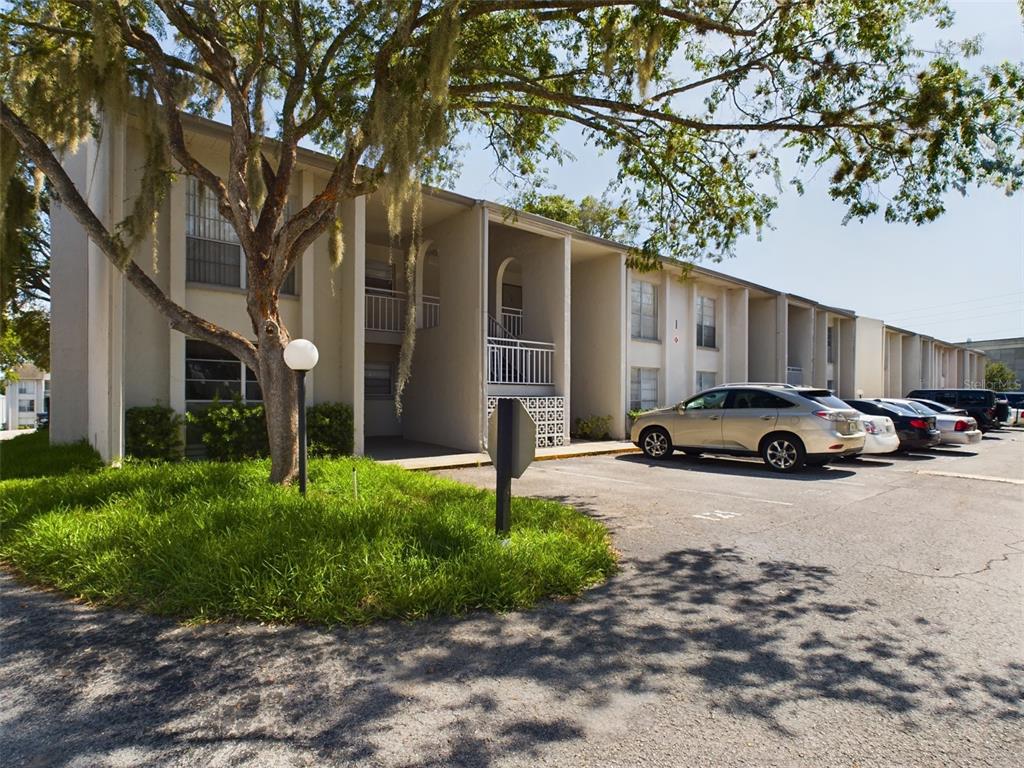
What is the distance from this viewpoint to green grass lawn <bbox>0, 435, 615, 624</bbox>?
3867 millimetres

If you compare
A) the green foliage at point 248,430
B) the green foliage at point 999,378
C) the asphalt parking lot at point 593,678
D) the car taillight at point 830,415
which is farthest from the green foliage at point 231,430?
the green foliage at point 999,378

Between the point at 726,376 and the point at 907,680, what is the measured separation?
749 inches

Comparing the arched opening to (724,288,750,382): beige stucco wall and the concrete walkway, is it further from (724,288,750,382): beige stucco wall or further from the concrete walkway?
(724,288,750,382): beige stucco wall

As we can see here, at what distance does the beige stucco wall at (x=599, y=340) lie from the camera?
648 inches

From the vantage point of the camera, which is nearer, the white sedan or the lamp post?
the lamp post

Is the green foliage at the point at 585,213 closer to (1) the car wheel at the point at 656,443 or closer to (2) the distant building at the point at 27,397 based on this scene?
(1) the car wheel at the point at 656,443

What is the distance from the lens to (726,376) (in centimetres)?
2117

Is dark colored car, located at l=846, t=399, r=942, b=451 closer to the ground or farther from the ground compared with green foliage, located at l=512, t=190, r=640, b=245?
closer to the ground

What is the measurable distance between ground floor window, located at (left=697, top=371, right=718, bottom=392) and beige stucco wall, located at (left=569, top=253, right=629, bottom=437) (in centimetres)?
491

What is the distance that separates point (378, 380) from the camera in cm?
1611

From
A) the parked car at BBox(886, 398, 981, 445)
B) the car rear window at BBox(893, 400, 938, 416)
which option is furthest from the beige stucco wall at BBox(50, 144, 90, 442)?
the parked car at BBox(886, 398, 981, 445)

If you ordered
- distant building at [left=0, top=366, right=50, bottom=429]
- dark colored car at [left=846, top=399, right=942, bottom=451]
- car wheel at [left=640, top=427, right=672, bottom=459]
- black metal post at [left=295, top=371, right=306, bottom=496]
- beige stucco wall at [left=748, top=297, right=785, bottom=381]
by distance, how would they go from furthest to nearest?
distant building at [left=0, top=366, right=50, bottom=429] → beige stucco wall at [left=748, top=297, right=785, bottom=381] → dark colored car at [left=846, top=399, right=942, bottom=451] → car wheel at [left=640, top=427, right=672, bottom=459] → black metal post at [left=295, top=371, right=306, bottom=496]

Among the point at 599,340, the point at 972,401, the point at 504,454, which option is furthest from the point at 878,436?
the point at 972,401

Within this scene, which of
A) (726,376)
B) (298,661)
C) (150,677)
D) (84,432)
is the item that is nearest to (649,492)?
(298,661)
